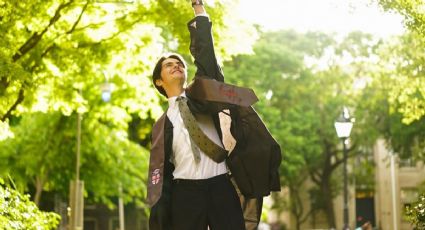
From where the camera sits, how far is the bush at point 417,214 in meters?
8.95

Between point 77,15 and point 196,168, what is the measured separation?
9.87 meters

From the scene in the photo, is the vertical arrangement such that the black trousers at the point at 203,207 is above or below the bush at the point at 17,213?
below

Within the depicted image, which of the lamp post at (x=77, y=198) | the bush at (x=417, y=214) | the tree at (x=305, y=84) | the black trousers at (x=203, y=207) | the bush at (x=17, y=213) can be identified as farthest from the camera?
the tree at (x=305, y=84)

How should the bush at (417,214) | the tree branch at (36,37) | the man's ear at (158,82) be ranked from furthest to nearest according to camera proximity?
1. the tree branch at (36,37)
2. the bush at (417,214)
3. the man's ear at (158,82)

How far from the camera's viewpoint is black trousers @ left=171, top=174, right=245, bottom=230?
538 cm

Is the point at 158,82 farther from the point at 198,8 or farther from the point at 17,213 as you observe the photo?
the point at 17,213

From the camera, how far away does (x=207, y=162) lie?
5.48m

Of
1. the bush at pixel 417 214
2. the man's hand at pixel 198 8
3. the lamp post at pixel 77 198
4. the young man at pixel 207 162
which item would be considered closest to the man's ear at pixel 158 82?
the young man at pixel 207 162

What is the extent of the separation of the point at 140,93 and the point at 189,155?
47.4 feet

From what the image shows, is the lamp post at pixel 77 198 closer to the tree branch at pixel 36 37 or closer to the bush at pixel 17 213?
the tree branch at pixel 36 37

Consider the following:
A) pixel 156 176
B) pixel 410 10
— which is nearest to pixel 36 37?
pixel 410 10

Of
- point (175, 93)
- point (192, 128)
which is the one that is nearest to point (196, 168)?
point (192, 128)

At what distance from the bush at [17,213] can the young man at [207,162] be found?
150 inches

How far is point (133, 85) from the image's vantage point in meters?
18.9
